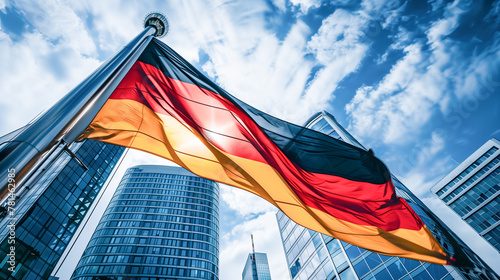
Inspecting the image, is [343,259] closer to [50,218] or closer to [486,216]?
[50,218]

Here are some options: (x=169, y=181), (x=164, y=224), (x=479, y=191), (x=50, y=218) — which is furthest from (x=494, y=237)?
(x=169, y=181)

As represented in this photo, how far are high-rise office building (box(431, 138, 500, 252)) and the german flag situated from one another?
7136 centimetres

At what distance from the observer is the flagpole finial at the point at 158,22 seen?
201 inches

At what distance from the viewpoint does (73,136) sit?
2309 millimetres

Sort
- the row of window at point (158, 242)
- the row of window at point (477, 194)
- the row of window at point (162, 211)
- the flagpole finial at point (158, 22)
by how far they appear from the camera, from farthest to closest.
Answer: the row of window at point (162, 211)
the row of window at point (158, 242)
the row of window at point (477, 194)
the flagpole finial at point (158, 22)

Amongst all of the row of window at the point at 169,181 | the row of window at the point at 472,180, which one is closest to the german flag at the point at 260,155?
the row of window at the point at 472,180

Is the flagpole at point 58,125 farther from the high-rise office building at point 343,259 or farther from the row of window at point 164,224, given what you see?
the row of window at point 164,224


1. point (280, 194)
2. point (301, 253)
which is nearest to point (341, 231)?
point (280, 194)

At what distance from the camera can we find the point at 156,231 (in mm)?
77062

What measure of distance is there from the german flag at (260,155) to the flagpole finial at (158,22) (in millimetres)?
943

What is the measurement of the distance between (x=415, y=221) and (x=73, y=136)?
612 cm

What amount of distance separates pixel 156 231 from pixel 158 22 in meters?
85.1

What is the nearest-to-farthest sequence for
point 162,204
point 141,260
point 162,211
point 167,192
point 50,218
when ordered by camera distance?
point 50,218 < point 141,260 < point 162,211 < point 162,204 < point 167,192

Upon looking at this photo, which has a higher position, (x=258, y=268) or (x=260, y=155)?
(x=258, y=268)
